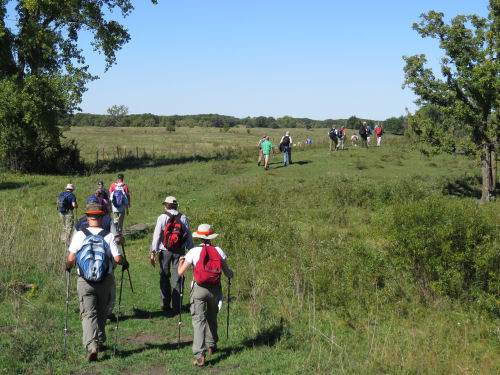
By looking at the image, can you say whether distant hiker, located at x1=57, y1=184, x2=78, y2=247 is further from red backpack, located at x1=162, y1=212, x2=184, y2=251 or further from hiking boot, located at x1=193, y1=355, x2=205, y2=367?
hiking boot, located at x1=193, y1=355, x2=205, y2=367

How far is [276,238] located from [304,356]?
754cm

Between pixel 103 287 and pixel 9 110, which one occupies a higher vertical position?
pixel 9 110

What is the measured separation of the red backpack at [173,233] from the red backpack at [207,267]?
197cm

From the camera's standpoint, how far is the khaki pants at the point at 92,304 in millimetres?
6668

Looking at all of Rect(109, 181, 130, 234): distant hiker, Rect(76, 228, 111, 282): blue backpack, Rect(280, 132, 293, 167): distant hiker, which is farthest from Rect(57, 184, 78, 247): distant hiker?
Rect(280, 132, 293, 167): distant hiker

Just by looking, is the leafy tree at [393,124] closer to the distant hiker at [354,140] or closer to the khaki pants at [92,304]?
the distant hiker at [354,140]

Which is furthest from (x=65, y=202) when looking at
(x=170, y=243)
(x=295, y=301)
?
(x=295, y=301)

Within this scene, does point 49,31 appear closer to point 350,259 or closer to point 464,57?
point 464,57

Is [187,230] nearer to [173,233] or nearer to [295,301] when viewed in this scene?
[173,233]

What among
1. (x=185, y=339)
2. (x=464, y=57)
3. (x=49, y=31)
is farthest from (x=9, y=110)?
(x=185, y=339)

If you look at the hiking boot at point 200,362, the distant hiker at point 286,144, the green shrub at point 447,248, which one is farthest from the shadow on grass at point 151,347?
the distant hiker at point 286,144

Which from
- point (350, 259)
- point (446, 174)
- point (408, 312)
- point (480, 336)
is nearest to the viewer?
point (480, 336)

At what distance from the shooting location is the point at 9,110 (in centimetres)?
3067

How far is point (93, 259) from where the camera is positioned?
6473mm
